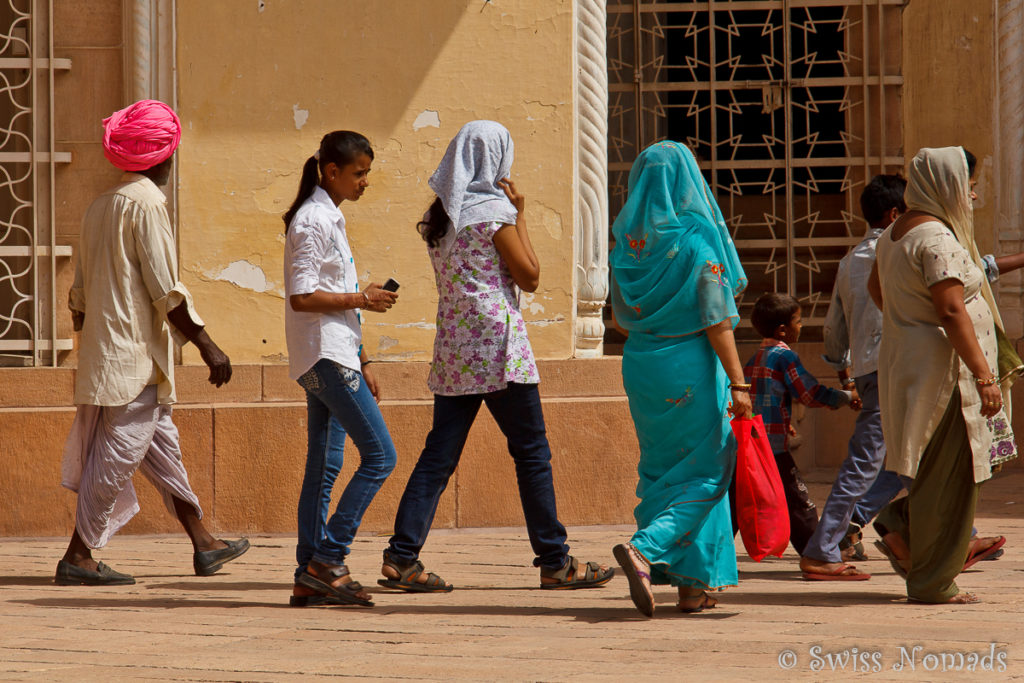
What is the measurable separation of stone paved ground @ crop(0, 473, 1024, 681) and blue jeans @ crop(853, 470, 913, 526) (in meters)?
0.24

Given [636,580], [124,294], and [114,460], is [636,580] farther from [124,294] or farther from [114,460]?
[124,294]

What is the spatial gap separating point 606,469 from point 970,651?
127 inches

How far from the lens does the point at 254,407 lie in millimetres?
6773

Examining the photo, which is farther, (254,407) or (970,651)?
(254,407)

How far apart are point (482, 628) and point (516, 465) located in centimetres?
93

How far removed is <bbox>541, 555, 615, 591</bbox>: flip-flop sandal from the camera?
523 cm

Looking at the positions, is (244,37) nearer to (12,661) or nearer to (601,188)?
(601,188)

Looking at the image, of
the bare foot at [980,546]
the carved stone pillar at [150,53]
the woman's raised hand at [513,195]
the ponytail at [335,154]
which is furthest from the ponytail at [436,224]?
the bare foot at [980,546]

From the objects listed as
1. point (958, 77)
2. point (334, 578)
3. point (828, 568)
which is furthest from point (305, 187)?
point (958, 77)

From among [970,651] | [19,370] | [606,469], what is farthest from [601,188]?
[970,651]

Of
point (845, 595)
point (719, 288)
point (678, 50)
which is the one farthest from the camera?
point (678, 50)

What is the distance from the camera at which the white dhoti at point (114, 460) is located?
5461 millimetres

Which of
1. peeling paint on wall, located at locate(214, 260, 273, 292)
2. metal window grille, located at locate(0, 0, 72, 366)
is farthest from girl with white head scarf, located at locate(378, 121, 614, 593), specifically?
metal window grille, located at locate(0, 0, 72, 366)

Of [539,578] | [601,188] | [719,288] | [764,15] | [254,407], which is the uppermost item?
[764,15]
